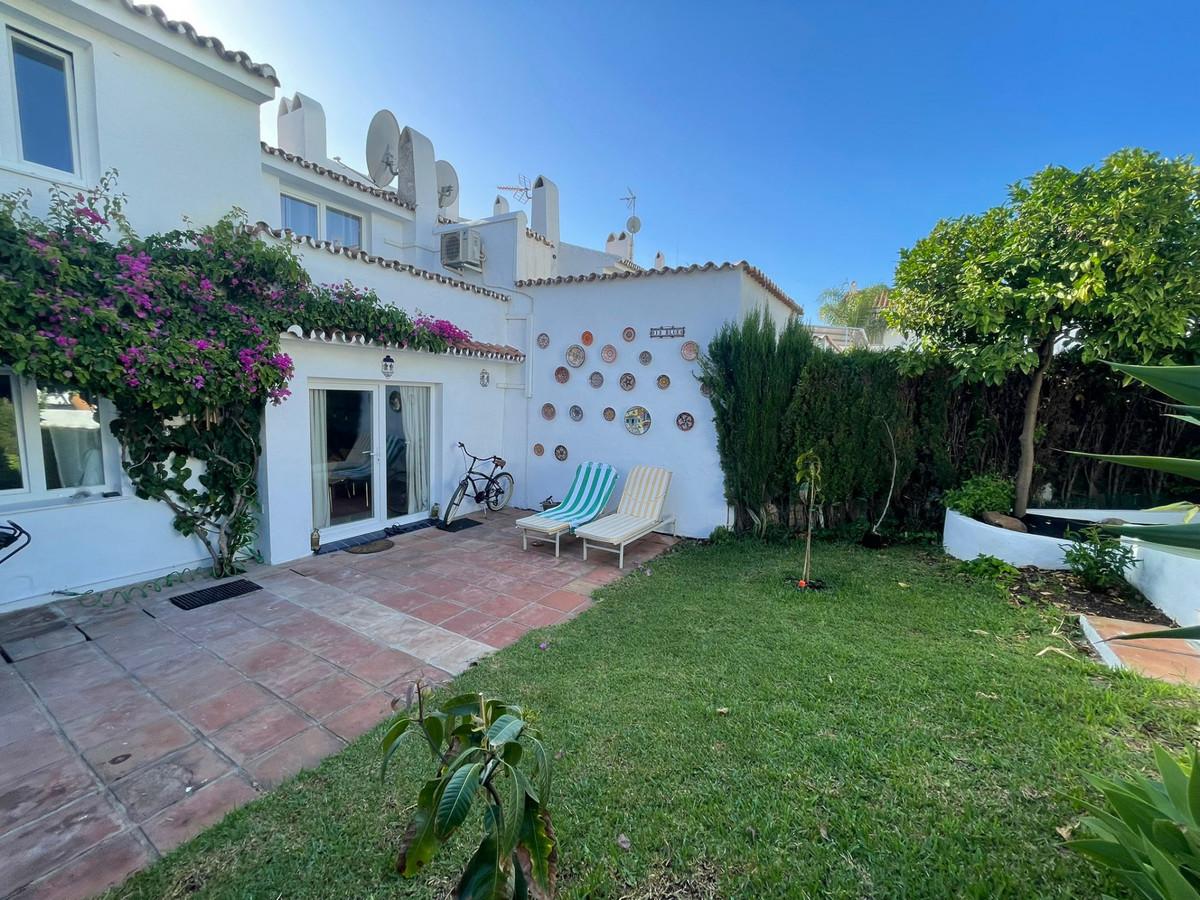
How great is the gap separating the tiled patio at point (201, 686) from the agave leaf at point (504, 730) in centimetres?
268

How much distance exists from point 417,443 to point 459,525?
1.75m

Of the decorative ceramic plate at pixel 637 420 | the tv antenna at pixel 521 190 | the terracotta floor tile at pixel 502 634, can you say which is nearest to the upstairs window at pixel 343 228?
the tv antenna at pixel 521 190

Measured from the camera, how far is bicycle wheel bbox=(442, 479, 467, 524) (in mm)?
9546

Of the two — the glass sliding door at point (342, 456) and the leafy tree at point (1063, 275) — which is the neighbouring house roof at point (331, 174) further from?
the leafy tree at point (1063, 275)

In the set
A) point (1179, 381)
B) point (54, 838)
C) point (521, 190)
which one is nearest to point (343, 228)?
point (521, 190)

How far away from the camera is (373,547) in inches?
316

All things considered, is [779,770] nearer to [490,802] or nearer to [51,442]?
[490,802]

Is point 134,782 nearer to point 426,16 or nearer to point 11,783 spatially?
point 11,783

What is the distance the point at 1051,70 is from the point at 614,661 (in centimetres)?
1136

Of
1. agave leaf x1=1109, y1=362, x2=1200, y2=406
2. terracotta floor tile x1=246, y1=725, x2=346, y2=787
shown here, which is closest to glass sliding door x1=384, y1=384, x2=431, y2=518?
terracotta floor tile x1=246, y1=725, x2=346, y2=787

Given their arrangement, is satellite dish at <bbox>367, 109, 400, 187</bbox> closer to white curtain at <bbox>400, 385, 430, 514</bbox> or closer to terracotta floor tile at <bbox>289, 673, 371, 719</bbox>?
white curtain at <bbox>400, 385, 430, 514</bbox>

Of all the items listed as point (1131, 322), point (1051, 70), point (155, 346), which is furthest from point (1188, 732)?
point (1051, 70)

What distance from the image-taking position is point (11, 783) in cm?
318

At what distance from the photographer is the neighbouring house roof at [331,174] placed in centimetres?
855
